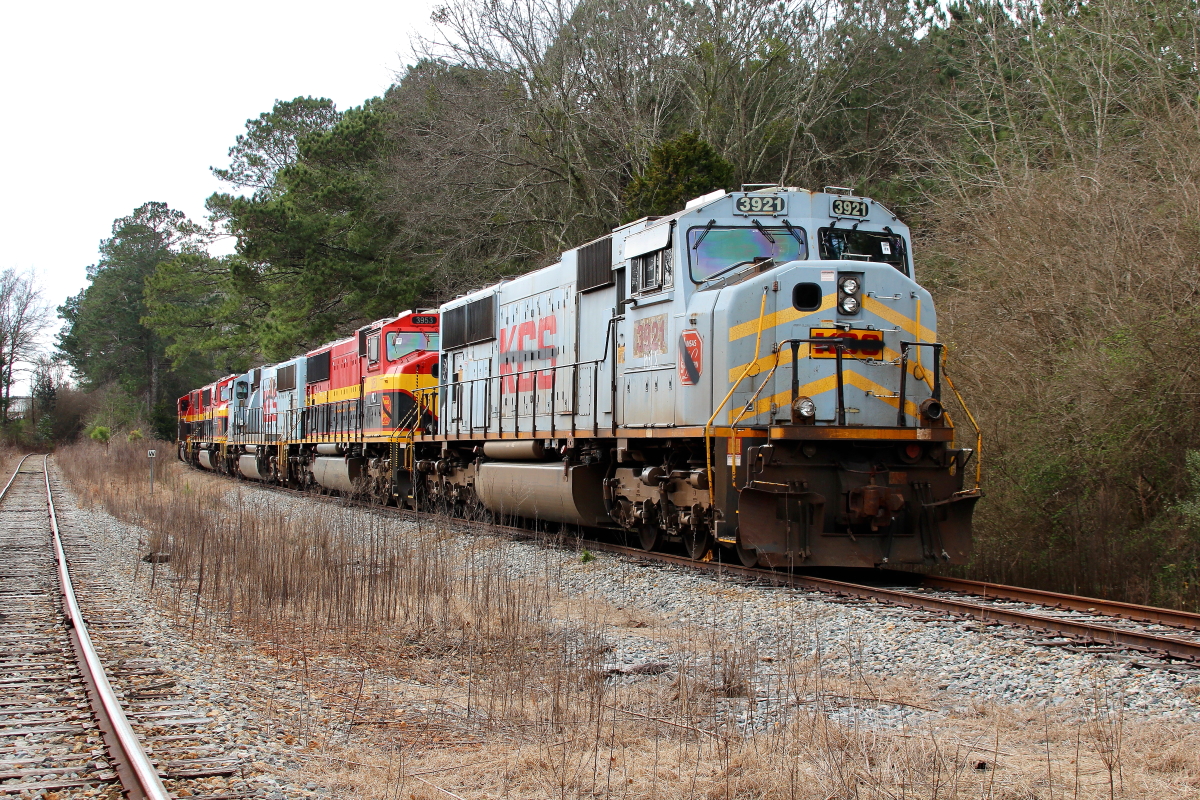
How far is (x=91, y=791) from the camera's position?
4.24 meters

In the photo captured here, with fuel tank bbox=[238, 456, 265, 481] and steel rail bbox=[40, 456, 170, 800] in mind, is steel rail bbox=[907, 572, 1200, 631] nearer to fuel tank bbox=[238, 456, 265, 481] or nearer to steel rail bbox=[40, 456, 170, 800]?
steel rail bbox=[40, 456, 170, 800]

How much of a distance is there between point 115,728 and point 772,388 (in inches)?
229

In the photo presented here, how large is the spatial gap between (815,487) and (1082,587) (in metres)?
3.09

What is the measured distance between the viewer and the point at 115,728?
4926 millimetres

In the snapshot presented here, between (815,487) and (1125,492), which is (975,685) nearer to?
(815,487)

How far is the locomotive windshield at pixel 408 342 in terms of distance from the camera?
19469 millimetres

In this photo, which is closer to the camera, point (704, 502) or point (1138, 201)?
point (704, 502)

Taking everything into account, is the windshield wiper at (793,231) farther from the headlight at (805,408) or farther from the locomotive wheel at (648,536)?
the locomotive wheel at (648,536)

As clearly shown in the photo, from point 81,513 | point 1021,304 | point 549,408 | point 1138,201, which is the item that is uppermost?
point 1138,201

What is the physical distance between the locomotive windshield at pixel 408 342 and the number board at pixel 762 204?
10.7 metres

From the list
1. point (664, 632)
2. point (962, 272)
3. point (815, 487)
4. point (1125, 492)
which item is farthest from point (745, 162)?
point (664, 632)

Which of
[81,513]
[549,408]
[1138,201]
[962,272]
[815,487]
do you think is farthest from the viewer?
[81,513]

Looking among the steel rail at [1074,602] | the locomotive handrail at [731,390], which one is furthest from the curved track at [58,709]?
the steel rail at [1074,602]

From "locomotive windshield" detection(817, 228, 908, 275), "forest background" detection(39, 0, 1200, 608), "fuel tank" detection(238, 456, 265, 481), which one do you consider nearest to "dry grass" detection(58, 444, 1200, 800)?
"locomotive windshield" detection(817, 228, 908, 275)
